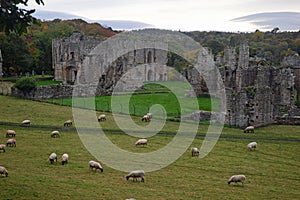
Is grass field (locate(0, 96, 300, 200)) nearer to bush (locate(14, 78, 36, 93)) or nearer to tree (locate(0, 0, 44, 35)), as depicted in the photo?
tree (locate(0, 0, 44, 35))

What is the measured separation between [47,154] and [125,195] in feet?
31.1

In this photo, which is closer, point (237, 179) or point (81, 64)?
point (237, 179)

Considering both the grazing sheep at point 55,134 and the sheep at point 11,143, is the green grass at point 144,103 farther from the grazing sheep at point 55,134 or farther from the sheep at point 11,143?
the sheep at point 11,143

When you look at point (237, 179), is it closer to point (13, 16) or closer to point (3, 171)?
point (3, 171)

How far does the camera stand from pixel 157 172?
75.0 feet

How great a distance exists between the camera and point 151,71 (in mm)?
92625

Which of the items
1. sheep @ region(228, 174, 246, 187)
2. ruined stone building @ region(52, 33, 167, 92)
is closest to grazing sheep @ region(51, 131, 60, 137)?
sheep @ region(228, 174, 246, 187)

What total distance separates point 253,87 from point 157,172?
2385 cm

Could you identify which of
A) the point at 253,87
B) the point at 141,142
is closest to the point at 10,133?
the point at 141,142

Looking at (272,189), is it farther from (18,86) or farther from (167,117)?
(18,86)

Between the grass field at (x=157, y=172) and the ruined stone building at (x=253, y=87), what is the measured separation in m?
3.90

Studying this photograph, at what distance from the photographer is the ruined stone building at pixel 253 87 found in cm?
4106

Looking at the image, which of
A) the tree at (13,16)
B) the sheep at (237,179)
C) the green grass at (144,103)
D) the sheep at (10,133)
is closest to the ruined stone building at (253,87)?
the green grass at (144,103)

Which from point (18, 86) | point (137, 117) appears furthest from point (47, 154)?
point (18, 86)
